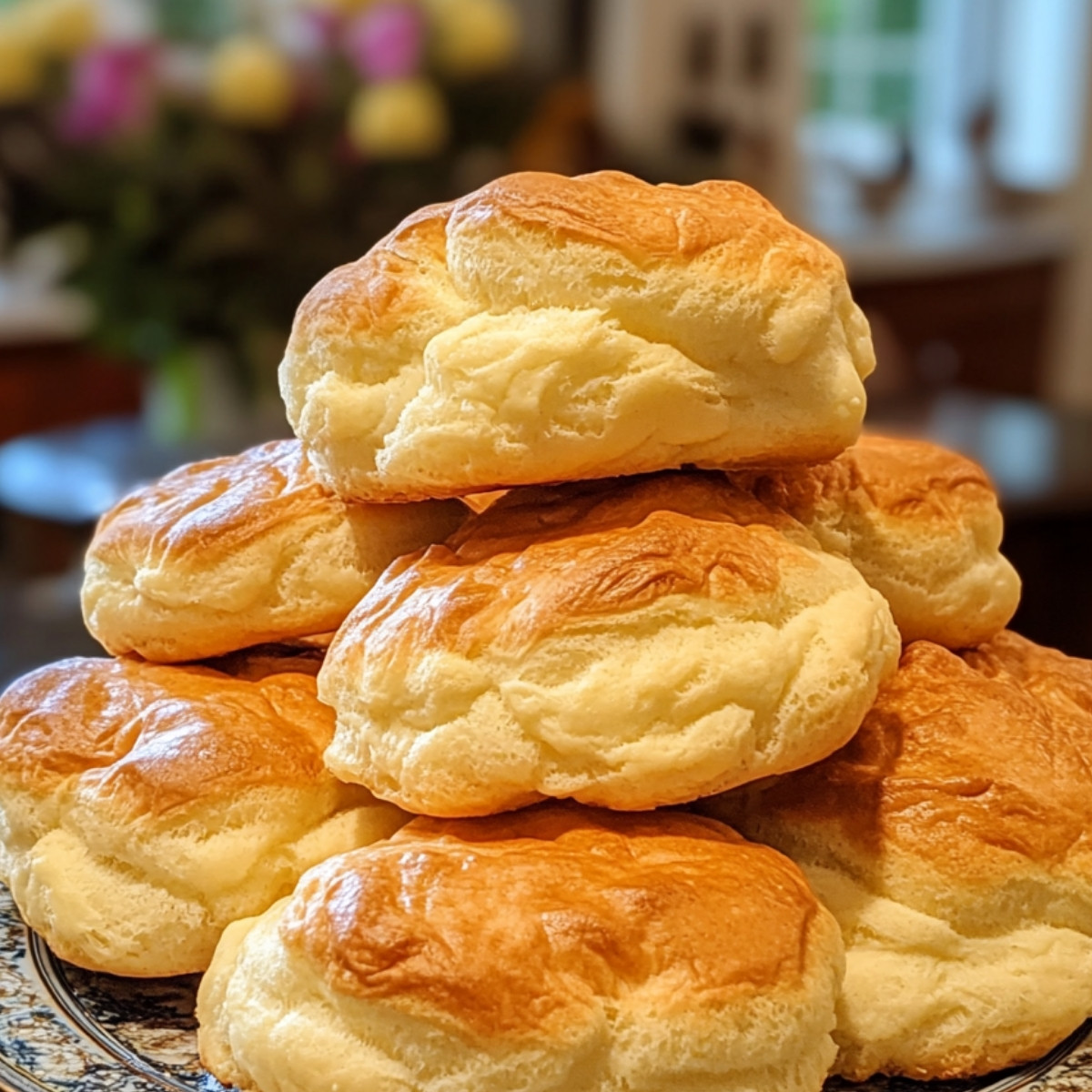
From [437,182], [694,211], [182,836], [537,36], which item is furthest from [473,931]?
[537,36]

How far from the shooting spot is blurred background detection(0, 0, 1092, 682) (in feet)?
9.89

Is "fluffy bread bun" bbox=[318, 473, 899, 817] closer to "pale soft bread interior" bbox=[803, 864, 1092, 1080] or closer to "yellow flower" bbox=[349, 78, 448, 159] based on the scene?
"pale soft bread interior" bbox=[803, 864, 1092, 1080]

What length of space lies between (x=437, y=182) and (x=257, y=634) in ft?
7.39

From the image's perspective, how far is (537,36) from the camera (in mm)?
5164

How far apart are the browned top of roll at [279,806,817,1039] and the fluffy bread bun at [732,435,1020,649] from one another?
28cm

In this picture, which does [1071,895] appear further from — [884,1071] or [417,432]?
[417,432]

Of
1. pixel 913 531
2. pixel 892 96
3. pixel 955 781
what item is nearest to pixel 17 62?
pixel 913 531

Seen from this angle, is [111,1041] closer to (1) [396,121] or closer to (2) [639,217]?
(2) [639,217]

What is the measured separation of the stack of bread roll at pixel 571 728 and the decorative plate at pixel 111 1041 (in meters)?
0.02

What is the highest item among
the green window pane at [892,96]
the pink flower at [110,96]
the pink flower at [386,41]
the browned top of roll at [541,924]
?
the pink flower at [386,41]

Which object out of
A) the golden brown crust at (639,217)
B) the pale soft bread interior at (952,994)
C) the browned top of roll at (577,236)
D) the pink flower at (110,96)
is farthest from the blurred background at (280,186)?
the pale soft bread interior at (952,994)

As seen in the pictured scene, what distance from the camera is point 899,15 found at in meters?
6.07

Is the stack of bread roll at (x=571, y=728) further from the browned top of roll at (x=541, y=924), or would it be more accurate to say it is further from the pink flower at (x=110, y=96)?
the pink flower at (x=110, y=96)

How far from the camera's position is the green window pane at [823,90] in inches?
240
